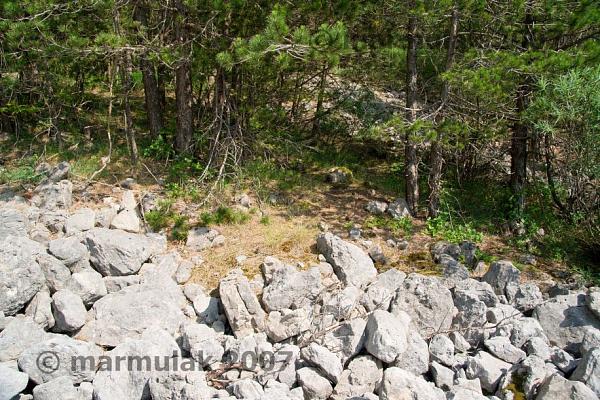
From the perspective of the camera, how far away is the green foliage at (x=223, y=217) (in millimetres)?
7011

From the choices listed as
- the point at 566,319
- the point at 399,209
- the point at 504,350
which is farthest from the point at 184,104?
the point at 566,319

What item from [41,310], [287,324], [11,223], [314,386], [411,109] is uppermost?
[411,109]

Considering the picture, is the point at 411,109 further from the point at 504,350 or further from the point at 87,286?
the point at 87,286

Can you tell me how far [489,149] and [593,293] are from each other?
10.6ft

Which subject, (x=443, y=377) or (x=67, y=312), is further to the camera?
(x=67, y=312)

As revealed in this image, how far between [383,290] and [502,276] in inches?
57.8

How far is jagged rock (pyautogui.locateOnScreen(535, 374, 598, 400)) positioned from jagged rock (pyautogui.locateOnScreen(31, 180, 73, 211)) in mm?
5935

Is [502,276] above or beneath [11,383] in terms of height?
above

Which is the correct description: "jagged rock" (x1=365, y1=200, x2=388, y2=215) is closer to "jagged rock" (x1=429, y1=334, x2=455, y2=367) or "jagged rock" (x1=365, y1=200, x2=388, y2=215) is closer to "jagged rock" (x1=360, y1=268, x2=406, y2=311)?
"jagged rock" (x1=360, y1=268, x2=406, y2=311)

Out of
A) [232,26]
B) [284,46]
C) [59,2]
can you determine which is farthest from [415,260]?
[59,2]

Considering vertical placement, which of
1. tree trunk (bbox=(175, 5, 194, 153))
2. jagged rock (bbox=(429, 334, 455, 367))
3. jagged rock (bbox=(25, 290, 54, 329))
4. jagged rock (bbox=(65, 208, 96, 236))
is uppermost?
tree trunk (bbox=(175, 5, 194, 153))

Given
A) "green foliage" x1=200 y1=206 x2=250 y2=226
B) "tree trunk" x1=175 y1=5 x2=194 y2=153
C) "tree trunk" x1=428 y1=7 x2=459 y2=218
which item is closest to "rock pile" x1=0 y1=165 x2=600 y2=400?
"green foliage" x1=200 y1=206 x2=250 y2=226

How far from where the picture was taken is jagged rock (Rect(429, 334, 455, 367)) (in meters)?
5.26

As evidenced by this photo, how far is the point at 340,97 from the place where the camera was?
9.74m
